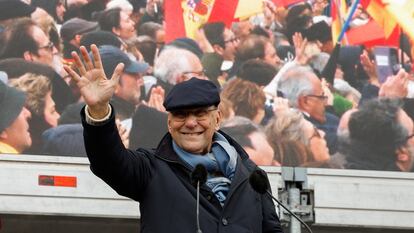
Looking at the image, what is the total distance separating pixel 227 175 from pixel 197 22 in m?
2.20

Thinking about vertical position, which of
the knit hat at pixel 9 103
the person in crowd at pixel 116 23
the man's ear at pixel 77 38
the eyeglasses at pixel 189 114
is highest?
the person in crowd at pixel 116 23

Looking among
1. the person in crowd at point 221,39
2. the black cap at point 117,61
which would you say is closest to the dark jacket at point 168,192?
the black cap at point 117,61

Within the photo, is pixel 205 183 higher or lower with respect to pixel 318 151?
lower

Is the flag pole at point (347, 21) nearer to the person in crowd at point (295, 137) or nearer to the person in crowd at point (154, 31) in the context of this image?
the person in crowd at point (295, 137)

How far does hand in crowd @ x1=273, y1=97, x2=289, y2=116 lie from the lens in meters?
5.58

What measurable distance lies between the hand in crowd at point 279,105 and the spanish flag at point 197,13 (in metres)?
0.44

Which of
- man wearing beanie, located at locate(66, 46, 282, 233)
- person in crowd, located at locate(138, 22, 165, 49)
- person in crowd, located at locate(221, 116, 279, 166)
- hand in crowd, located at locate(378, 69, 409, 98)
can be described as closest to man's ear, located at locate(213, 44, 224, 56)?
person in crowd, located at locate(138, 22, 165, 49)

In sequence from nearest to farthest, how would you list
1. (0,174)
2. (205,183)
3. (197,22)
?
1. (205,183)
2. (0,174)
3. (197,22)

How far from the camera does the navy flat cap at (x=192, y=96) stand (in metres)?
3.52

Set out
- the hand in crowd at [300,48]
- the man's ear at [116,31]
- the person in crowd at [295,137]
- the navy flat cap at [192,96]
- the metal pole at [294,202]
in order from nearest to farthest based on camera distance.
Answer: the navy flat cap at [192,96] → the metal pole at [294,202] → the person in crowd at [295,137] → the man's ear at [116,31] → the hand in crowd at [300,48]

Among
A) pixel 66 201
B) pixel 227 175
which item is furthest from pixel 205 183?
pixel 66 201

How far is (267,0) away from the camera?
5.77m

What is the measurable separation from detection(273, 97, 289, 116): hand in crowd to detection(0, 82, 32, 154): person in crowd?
3.78 ft

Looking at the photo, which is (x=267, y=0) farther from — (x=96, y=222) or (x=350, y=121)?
(x=96, y=222)
